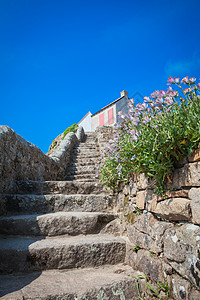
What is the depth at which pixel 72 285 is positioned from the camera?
5.32 feet

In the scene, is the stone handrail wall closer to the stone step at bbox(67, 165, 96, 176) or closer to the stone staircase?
the stone staircase

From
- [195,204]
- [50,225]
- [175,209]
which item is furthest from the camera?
Result: [50,225]

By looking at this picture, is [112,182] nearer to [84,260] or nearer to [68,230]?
[68,230]

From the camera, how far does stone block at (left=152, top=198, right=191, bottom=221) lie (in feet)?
4.28

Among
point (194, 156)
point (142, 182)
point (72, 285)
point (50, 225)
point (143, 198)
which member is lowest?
point (72, 285)

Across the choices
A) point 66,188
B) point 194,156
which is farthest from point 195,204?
point 66,188

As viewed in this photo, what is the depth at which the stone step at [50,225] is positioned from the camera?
2.29 metres

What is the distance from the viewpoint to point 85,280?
170 cm

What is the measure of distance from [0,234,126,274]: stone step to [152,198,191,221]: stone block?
0.79 meters

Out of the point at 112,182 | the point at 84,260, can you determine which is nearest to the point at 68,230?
the point at 84,260

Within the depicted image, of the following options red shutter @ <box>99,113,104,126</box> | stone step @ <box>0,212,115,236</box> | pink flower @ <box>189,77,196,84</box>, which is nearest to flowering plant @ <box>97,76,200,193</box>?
pink flower @ <box>189,77,196,84</box>

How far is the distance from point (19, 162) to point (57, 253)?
5.79ft

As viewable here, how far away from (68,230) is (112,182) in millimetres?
927

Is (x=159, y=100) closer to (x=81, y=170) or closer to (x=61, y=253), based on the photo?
(x=61, y=253)
